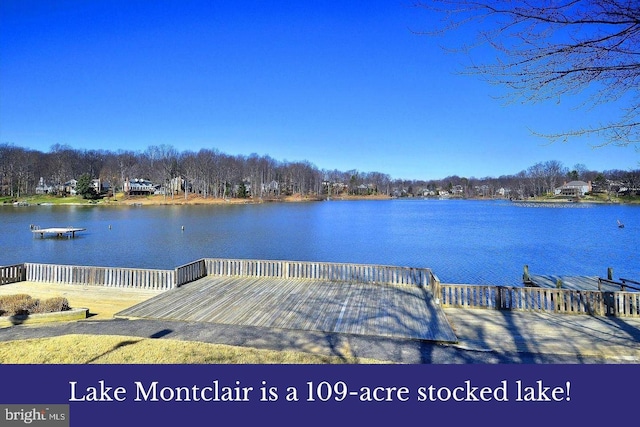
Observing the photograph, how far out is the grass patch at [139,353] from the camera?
623cm

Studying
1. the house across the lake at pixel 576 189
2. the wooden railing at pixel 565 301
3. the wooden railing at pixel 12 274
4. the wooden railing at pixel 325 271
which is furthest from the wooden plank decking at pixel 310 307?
the house across the lake at pixel 576 189

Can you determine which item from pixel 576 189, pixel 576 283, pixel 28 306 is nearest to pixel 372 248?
pixel 576 283

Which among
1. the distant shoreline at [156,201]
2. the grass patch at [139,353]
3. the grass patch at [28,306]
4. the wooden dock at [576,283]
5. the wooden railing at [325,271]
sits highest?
the distant shoreline at [156,201]

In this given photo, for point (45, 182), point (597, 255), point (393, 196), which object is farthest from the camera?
point (393, 196)

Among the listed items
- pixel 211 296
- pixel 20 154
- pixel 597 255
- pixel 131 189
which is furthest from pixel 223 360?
pixel 20 154

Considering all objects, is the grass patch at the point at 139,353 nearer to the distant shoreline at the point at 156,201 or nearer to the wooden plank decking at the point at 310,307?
the wooden plank decking at the point at 310,307

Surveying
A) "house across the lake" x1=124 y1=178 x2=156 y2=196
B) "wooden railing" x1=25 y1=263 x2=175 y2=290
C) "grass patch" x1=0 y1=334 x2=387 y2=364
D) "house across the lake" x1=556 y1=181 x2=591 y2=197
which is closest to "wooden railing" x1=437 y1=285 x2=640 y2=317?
"grass patch" x1=0 y1=334 x2=387 y2=364

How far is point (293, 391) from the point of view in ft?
13.3

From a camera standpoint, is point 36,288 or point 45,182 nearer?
point 36,288

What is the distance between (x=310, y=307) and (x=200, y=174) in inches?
4028

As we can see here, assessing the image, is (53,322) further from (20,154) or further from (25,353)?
(20,154)

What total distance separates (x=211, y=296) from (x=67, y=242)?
30.0 meters

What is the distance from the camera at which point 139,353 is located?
657cm

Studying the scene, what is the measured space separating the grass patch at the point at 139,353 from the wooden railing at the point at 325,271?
6653 mm
